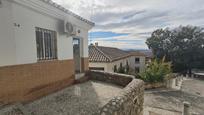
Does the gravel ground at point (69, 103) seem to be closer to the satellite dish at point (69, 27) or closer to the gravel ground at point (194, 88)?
the satellite dish at point (69, 27)

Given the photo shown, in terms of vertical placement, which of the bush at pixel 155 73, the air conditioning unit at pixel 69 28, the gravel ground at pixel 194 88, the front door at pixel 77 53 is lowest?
the gravel ground at pixel 194 88

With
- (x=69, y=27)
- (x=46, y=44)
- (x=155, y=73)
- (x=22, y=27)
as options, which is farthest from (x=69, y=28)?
(x=155, y=73)

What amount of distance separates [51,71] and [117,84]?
180 inches

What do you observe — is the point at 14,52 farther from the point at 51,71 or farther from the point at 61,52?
the point at 61,52

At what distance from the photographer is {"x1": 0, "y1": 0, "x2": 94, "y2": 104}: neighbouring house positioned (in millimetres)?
4836

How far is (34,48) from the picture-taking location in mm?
6027

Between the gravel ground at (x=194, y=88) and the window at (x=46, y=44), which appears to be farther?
the gravel ground at (x=194, y=88)

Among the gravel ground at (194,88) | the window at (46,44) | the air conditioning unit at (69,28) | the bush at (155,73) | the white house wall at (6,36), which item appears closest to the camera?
the white house wall at (6,36)

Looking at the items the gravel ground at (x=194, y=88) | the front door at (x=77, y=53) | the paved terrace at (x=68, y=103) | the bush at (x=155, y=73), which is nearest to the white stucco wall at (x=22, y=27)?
the paved terrace at (x=68, y=103)

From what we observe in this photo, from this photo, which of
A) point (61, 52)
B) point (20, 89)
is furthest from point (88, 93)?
point (20, 89)

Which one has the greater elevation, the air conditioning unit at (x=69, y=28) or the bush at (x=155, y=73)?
the air conditioning unit at (x=69, y=28)

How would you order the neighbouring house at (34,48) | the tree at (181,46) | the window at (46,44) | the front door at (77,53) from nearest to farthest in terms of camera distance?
the neighbouring house at (34,48) < the window at (46,44) < the front door at (77,53) < the tree at (181,46)

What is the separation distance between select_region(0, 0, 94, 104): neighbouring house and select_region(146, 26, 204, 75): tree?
36843mm

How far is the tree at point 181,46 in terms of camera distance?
124 feet
